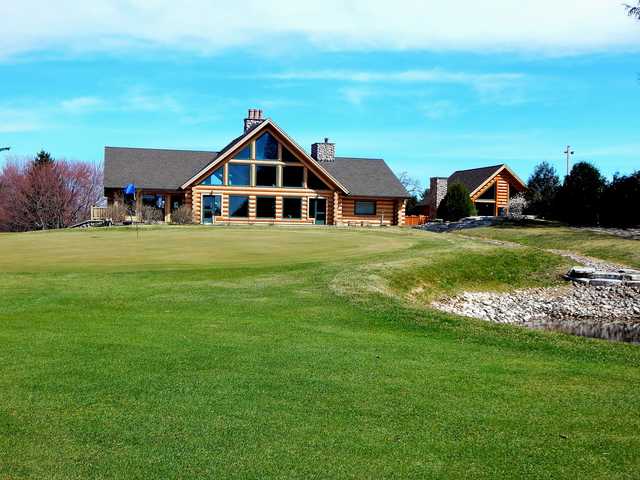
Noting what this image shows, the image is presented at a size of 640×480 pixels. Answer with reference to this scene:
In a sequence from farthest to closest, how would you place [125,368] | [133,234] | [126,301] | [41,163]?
1. [41,163]
2. [133,234]
3. [126,301]
4. [125,368]

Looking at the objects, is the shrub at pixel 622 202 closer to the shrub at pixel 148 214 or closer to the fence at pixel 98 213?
the shrub at pixel 148 214

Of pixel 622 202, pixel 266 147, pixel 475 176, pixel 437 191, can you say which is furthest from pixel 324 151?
pixel 622 202

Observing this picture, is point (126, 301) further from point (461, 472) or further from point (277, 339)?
point (461, 472)

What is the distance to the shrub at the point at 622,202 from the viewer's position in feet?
133

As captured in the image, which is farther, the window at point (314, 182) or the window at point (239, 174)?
the window at point (314, 182)

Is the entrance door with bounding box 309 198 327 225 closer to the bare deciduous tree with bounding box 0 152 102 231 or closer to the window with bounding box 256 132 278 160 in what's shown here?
the window with bounding box 256 132 278 160

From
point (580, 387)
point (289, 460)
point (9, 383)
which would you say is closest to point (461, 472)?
point (289, 460)

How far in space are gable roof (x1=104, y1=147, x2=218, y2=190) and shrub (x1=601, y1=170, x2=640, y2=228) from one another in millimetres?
29730

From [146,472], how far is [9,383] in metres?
3.25

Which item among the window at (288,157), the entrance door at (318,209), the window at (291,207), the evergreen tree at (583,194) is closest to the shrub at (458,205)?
the entrance door at (318,209)

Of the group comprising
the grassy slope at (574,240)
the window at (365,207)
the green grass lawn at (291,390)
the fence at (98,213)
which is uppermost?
the window at (365,207)

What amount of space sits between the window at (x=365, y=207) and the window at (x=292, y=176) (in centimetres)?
566

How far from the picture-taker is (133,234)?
117 ft

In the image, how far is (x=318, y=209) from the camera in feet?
173
